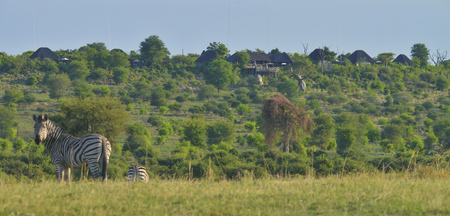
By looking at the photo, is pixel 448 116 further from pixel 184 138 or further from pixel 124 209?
pixel 124 209

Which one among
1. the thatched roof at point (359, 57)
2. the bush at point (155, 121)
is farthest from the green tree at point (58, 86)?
the thatched roof at point (359, 57)

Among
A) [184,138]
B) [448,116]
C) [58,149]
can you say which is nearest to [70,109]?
[58,149]

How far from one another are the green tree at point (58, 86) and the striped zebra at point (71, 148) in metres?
49.0

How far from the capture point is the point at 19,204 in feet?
18.5

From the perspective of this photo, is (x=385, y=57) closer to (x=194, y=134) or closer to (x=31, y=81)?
(x=31, y=81)

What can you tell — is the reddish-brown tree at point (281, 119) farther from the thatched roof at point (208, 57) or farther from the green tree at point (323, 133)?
the thatched roof at point (208, 57)

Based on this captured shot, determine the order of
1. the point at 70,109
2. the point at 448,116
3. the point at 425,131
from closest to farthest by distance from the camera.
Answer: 1. the point at 70,109
2. the point at 425,131
3. the point at 448,116

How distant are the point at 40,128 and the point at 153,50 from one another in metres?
71.3

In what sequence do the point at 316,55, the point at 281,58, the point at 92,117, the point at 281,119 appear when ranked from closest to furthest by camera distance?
1. the point at 92,117
2. the point at 281,119
3. the point at 281,58
4. the point at 316,55

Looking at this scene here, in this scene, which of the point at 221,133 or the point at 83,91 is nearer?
the point at 221,133

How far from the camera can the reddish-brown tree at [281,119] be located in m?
33.2

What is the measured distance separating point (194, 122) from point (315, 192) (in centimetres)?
3310

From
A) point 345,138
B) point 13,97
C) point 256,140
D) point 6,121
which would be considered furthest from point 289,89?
point 6,121

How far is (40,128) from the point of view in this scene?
9.48m
